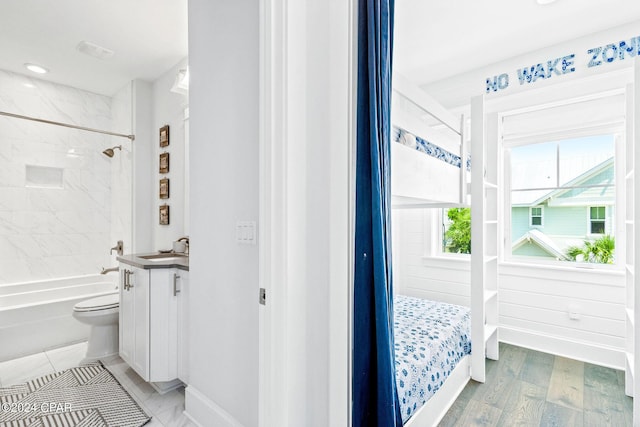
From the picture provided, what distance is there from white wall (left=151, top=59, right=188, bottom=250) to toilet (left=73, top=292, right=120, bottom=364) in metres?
0.78

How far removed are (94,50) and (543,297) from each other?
4.50m

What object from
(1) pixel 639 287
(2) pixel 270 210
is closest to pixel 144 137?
(2) pixel 270 210

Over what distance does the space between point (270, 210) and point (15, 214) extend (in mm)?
3498

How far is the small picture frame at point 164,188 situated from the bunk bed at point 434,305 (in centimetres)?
221

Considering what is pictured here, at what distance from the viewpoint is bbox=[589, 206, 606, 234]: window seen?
2.73 meters

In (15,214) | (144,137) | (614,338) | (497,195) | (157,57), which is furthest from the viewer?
(144,137)

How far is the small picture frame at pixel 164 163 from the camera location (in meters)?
3.07

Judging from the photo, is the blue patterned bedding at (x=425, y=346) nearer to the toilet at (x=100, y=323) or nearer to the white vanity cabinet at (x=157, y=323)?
the white vanity cabinet at (x=157, y=323)

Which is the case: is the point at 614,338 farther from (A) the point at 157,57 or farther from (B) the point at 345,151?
(A) the point at 157,57

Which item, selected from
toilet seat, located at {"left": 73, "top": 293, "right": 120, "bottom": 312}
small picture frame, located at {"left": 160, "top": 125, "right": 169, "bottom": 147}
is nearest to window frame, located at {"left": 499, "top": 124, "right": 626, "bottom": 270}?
small picture frame, located at {"left": 160, "top": 125, "right": 169, "bottom": 147}

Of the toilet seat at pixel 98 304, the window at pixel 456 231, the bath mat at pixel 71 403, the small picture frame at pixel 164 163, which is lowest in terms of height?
the bath mat at pixel 71 403

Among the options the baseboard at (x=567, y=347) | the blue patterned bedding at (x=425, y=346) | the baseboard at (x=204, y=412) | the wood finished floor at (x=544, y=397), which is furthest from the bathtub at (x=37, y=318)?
the baseboard at (x=567, y=347)

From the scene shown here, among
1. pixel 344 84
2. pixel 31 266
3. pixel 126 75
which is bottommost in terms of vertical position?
pixel 31 266

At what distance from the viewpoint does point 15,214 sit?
3133 mm
